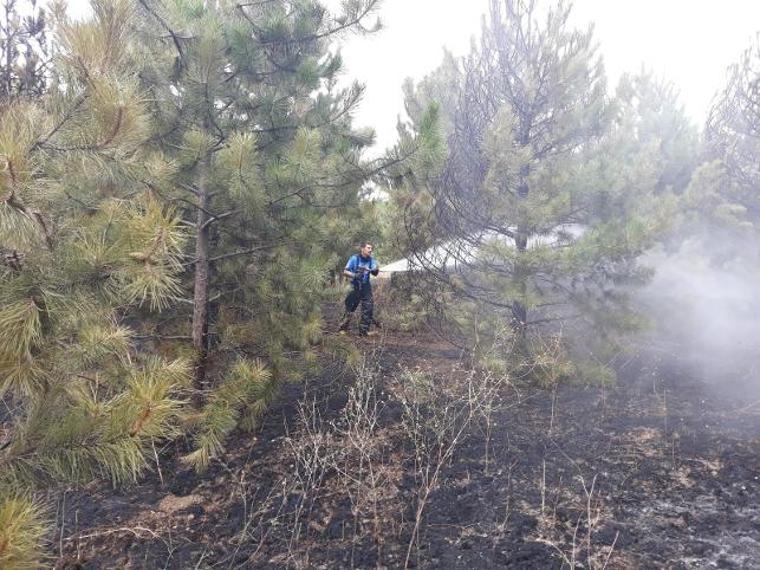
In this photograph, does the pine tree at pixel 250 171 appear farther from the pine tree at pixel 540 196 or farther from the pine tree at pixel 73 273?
the pine tree at pixel 540 196

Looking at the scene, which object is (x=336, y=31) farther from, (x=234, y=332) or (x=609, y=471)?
(x=609, y=471)

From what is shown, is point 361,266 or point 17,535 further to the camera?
point 361,266

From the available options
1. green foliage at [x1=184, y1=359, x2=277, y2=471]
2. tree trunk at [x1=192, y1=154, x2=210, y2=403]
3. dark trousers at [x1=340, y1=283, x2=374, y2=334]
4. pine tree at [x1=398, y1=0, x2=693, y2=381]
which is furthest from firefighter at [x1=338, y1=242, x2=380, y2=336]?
green foliage at [x1=184, y1=359, x2=277, y2=471]

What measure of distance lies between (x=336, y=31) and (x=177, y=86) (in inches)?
58.5

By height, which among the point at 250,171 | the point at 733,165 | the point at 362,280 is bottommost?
the point at 362,280

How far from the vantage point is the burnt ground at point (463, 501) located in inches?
119

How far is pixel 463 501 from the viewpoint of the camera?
3635 mm

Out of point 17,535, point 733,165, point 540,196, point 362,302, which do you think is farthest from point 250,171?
point 733,165

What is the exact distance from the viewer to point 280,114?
4.52 m

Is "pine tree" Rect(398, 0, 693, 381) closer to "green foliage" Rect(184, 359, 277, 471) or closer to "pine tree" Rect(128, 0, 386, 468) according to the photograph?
"pine tree" Rect(128, 0, 386, 468)

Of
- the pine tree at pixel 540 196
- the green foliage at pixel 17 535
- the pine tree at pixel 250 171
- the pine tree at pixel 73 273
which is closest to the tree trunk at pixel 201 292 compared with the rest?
the pine tree at pixel 250 171

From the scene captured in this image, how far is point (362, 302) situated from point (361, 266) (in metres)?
0.82

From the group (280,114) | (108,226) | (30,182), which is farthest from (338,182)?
(30,182)

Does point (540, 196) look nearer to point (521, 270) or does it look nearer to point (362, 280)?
point (521, 270)
